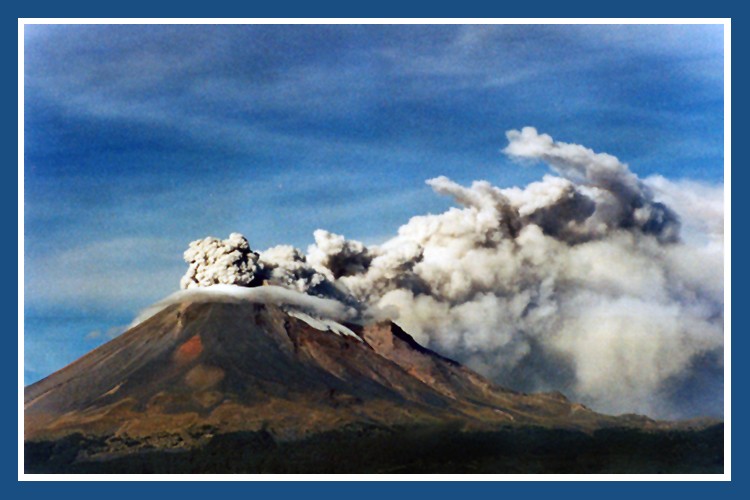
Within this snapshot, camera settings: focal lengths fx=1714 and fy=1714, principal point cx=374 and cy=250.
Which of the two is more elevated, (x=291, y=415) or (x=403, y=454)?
(x=291, y=415)

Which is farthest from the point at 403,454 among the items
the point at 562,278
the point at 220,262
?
the point at 220,262

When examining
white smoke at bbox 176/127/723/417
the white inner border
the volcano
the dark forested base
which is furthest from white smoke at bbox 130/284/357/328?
the dark forested base

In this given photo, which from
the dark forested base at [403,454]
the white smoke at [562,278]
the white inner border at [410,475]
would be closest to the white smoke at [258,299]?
the white smoke at [562,278]

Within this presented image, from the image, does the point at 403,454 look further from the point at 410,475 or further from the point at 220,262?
the point at 220,262

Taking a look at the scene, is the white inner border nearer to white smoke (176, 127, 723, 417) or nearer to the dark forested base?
the dark forested base

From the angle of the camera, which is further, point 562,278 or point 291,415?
point 562,278

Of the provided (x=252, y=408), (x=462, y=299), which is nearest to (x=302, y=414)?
(x=252, y=408)
